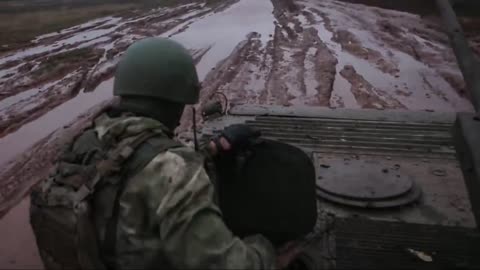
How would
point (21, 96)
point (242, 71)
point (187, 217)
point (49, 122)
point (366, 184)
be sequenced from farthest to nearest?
point (242, 71), point (21, 96), point (49, 122), point (366, 184), point (187, 217)

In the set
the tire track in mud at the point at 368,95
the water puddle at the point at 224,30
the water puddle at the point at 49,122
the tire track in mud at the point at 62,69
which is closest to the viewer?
the water puddle at the point at 49,122

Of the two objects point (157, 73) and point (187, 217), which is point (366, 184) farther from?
point (187, 217)

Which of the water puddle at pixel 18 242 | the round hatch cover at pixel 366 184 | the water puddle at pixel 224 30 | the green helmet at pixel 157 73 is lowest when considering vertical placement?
the water puddle at pixel 224 30

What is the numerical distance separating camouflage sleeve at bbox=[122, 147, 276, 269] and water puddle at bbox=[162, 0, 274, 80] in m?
6.35

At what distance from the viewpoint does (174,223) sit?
4.51 feet

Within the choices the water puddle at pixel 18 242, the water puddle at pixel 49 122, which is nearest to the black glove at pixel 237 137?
the water puddle at pixel 18 242

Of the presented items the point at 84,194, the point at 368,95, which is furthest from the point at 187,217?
the point at 368,95

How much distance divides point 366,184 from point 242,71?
544 cm

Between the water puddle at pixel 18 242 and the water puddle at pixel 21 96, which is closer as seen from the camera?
the water puddle at pixel 18 242

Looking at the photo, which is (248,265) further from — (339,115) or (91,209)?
(339,115)

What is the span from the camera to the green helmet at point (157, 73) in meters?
Result: 1.72

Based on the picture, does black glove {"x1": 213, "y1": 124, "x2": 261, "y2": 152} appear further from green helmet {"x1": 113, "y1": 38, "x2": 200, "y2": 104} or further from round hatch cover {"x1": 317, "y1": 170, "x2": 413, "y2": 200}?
round hatch cover {"x1": 317, "y1": 170, "x2": 413, "y2": 200}

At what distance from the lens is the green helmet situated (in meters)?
1.72

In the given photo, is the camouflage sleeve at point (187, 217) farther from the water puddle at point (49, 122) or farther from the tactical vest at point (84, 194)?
the water puddle at point (49, 122)
